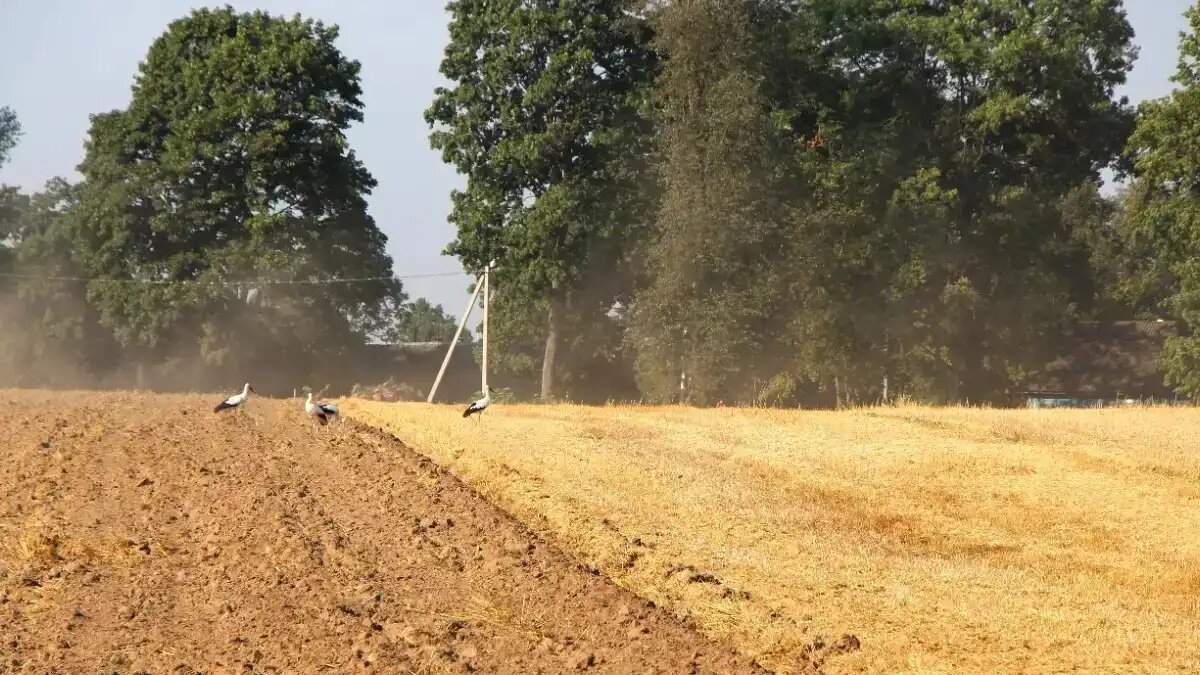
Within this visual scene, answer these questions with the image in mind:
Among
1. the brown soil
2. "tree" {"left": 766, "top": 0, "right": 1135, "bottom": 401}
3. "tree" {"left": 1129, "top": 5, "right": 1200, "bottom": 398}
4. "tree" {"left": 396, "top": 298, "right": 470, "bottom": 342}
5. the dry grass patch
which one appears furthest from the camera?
"tree" {"left": 396, "top": 298, "right": 470, "bottom": 342}

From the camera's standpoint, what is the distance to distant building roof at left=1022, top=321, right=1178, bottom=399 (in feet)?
206

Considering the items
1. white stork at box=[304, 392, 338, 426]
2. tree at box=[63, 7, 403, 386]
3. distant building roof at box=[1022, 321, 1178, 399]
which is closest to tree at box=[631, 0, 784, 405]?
tree at box=[63, 7, 403, 386]

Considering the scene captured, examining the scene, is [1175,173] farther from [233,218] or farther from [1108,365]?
[233,218]

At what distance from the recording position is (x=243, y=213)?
5900 centimetres

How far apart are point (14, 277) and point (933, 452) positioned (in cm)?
5641

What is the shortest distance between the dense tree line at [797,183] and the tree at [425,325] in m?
68.6

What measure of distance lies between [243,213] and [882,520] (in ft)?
149

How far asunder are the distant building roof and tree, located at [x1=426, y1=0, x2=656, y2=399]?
71.7ft

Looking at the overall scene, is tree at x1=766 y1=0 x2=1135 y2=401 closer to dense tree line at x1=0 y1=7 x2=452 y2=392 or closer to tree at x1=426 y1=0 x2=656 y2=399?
tree at x1=426 y1=0 x2=656 y2=399

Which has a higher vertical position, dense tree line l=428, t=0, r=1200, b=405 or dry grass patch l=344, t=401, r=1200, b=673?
dense tree line l=428, t=0, r=1200, b=405

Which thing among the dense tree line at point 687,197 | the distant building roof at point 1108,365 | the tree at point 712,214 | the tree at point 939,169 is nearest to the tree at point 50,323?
the dense tree line at point 687,197

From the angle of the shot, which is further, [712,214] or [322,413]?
[712,214]

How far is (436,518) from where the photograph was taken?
15977mm

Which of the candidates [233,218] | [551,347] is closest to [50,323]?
[233,218]
